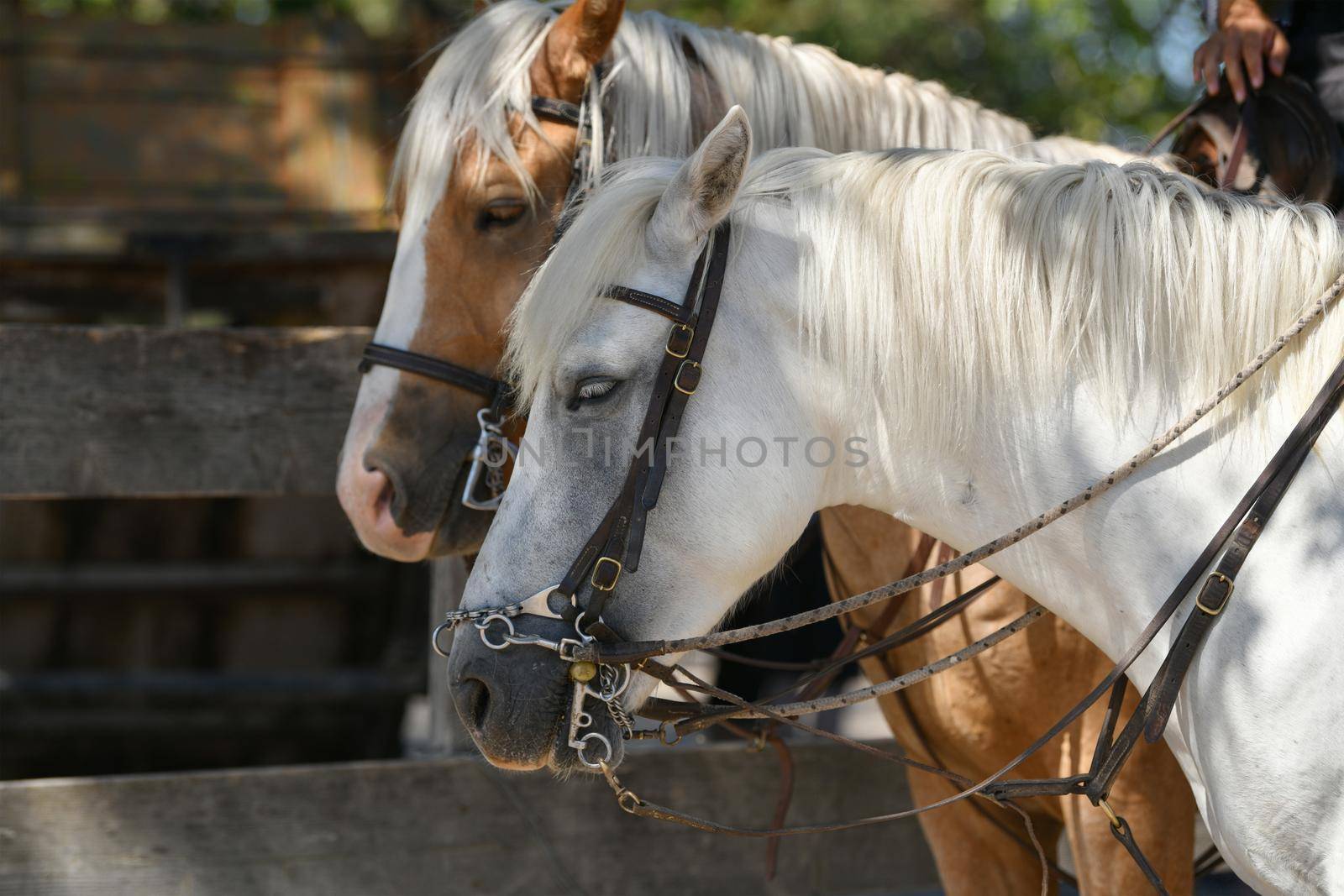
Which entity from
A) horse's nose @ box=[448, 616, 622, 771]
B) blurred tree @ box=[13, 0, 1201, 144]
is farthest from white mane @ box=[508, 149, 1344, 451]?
blurred tree @ box=[13, 0, 1201, 144]

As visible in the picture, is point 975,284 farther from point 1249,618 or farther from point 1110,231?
point 1249,618

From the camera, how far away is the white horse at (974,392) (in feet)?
5.01

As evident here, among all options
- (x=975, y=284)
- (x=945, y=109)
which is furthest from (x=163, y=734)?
(x=975, y=284)

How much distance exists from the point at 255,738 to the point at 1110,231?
4.50 m

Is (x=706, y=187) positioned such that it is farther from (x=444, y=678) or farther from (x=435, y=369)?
(x=444, y=678)

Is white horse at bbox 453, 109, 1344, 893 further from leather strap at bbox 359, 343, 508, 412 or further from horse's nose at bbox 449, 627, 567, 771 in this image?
leather strap at bbox 359, 343, 508, 412

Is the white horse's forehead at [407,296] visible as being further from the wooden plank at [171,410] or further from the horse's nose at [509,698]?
the horse's nose at [509,698]

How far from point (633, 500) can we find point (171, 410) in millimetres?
1656

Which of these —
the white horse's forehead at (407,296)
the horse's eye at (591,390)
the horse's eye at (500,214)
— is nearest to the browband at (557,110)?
the horse's eye at (500,214)

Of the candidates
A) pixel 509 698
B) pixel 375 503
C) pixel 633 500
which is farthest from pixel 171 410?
pixel 633 500

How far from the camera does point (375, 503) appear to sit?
7.55 feet

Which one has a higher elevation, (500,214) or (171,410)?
(500,214)

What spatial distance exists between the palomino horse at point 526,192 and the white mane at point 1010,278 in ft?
2.21

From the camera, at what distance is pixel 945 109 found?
2.68 metres
